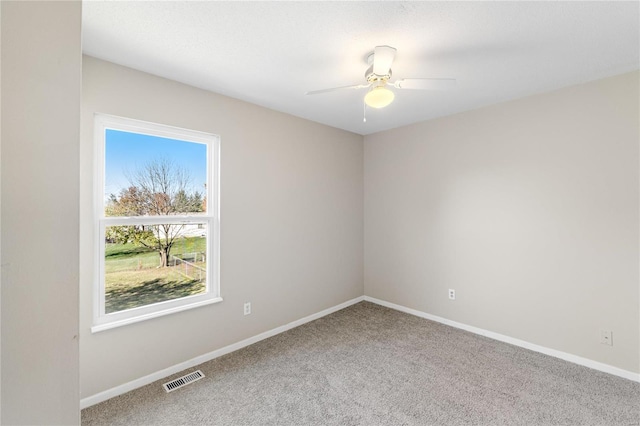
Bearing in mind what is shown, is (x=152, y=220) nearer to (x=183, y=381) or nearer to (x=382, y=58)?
(x=183, y=381)

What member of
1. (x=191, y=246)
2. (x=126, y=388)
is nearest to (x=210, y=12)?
(x=191, y=246)

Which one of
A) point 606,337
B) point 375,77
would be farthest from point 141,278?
point 606,337

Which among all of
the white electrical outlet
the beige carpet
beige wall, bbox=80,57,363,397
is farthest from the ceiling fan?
the white electrical outlet

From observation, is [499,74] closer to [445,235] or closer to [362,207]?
[445,235]

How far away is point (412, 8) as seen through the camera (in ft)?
5.14

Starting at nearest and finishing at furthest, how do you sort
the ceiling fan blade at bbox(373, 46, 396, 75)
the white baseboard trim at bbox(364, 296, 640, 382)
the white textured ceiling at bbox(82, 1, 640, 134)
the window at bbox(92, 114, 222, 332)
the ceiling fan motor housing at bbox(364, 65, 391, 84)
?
the white textured ceiling at bbox(82, 1, 640, 134)
the ceiling fan blade at bbox(373, 46, 396, 75)
the ceiling fan motor housing at bbox(364, 65, 391, 84)
the window at bbox(92, 114, 222, 332)
the white baseboard trim at bbox(364, 296, 640, 382)

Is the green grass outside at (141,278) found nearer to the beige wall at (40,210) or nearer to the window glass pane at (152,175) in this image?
the window glass pane at (152,175)

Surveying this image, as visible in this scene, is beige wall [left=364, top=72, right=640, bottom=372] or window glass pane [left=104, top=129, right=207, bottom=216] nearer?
window glass pane [left=104, top=129, right=207, bottom=216]

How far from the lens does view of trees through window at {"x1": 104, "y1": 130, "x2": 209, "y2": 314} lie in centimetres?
225

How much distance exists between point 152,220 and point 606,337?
12.9 ft

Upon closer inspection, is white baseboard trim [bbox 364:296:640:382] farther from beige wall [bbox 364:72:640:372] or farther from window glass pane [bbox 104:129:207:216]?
window glass pane [bbox 104:129:207:216]

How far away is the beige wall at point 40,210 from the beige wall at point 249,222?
5.73ft

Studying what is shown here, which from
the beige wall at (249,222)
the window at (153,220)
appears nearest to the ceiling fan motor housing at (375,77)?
the beige wall at (249,222)

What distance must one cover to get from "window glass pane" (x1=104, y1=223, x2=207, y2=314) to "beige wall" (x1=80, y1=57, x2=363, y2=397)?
0.56ft
